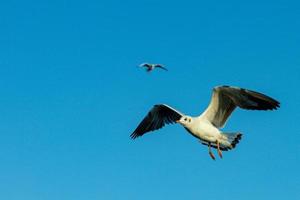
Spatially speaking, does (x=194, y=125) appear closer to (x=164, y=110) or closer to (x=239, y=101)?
(x=239, y=101)

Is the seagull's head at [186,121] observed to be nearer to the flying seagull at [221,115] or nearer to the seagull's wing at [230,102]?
the flying seagull at [221,115]

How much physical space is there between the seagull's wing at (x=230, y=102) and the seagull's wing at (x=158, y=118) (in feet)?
6.87

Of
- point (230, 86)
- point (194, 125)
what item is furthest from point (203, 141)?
point (230, 86)

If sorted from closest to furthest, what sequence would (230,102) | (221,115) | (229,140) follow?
(229,140), (230,102), (221,115)

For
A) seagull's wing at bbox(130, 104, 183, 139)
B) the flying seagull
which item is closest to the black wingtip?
seagull's wing at bbox(130, 104, 183, 139)

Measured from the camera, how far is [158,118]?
983 inches

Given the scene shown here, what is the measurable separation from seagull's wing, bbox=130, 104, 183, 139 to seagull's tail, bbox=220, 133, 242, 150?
2659 millimetres

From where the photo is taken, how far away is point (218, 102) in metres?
22.0

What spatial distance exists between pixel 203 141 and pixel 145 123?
3.98 meters

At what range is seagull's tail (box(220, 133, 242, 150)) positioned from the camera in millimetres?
21797

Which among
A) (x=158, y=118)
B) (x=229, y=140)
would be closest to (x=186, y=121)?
(x=229, y=140)

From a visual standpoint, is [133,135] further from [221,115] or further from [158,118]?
[221,115]

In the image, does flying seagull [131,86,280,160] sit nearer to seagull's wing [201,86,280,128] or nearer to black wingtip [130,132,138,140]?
seagull's wing [201,86,280,128]

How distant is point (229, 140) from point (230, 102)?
1210 mm
